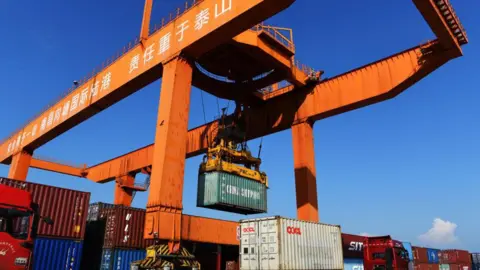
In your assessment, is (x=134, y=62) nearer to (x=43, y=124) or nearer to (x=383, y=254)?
(x=43, y=124)

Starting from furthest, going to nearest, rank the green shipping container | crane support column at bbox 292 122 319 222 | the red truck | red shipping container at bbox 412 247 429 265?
red shipping container at bbox 412 247 429 265 → crane support column at bbox 292 122 319 222 → the green shipping container → the red truck

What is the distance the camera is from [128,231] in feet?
61.6

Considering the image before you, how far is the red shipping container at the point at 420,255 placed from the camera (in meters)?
31.4

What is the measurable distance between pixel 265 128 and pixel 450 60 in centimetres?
1173

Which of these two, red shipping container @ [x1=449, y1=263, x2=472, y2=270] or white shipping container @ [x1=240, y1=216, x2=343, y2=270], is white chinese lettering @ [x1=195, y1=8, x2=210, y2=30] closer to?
white shipping container @ [x1=240, y1=216, x2=343, y2=270]

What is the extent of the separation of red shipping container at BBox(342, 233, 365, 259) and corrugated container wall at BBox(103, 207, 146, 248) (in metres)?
14.4

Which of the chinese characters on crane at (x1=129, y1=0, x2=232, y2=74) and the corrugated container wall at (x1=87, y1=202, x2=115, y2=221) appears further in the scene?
the corrugated container wall at (x1=87, y1=202, x2=115, y2=221)

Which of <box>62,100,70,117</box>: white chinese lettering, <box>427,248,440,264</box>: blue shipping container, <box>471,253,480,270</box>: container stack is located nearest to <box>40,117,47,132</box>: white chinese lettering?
<box>62,100,70,117</box>: white chinese lettering

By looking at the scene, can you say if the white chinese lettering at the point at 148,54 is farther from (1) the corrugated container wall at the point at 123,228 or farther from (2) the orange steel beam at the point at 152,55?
(1) the corrugated container wall at the point at 123,228

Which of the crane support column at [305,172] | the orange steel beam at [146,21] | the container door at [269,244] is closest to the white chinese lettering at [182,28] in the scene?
the orange steel beam at [146,21]

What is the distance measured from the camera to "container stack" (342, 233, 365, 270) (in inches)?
1021

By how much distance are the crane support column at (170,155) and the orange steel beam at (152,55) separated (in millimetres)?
1259

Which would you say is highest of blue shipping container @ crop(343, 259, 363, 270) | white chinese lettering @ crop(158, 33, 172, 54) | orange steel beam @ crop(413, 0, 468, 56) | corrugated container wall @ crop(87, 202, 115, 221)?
white chinese lettering @ crop(158, 33, 172, 54)

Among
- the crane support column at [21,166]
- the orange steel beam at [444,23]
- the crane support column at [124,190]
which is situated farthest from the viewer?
the crane support column at [124,190]
